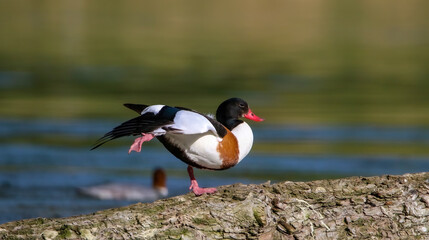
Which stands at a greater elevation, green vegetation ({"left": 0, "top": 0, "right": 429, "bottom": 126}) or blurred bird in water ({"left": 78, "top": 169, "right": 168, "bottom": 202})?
green vegetation ({"left": 0, "top": 0, "right": 429, "bottom": 126})

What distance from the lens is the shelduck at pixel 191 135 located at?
17.4 feet

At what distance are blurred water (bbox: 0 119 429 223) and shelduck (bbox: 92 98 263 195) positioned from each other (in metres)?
3.99

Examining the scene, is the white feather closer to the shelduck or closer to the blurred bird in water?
the shelduck

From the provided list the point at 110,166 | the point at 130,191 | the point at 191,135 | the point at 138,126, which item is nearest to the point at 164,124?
the point at 138,126

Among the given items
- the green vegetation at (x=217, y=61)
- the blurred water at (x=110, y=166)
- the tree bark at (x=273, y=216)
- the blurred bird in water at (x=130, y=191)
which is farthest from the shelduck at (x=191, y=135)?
the green vegetation at (x=217, y=61)

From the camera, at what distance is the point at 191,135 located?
5555mm

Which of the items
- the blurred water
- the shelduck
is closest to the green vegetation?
the blurred water

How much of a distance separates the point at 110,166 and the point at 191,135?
22.1 ft

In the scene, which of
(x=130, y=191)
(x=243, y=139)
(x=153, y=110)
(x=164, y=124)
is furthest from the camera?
(x=130, y=191)

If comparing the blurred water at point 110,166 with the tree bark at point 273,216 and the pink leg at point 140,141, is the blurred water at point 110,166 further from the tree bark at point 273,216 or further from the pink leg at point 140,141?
the tree bark at point 273,216

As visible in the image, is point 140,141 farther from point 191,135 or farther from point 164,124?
point 191,135

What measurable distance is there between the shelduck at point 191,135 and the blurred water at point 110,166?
3.99 m

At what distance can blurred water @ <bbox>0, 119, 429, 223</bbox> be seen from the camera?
1012 centimetres

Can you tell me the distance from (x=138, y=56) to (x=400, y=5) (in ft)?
112
